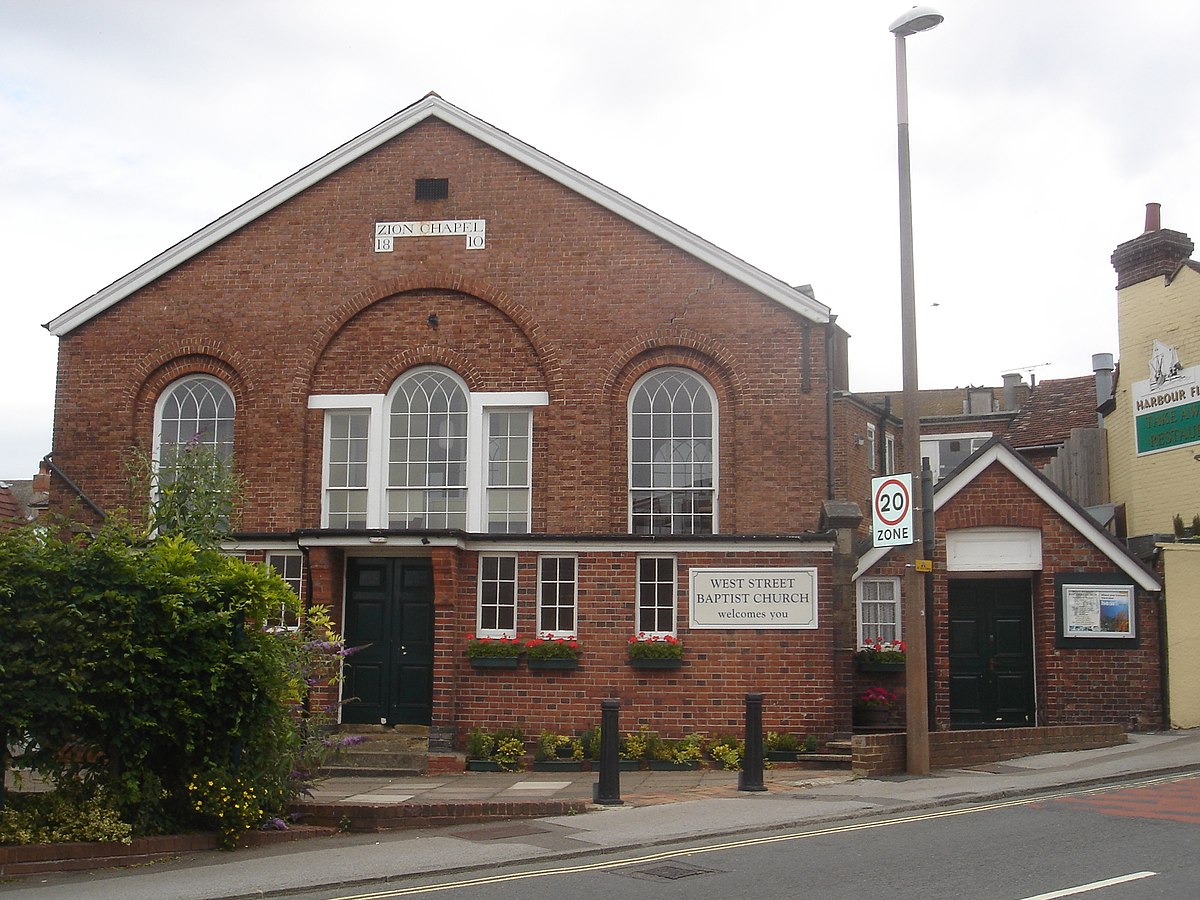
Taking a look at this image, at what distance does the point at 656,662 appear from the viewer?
1620 cm

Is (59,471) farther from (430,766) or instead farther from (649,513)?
(649,513)

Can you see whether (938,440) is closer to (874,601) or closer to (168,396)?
(874,601)

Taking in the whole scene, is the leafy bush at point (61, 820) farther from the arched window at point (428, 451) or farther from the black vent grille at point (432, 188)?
the black vent grille at point (432, 188)

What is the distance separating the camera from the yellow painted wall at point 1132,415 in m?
20.4

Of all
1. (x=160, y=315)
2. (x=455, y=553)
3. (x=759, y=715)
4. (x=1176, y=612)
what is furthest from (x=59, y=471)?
(x=1176, y=612)

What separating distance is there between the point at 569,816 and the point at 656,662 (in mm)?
4328

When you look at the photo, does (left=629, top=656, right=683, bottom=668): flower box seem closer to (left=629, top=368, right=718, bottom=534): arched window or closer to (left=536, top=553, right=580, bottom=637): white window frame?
(left=536, top=553, right=580, bottom=637): white window frame

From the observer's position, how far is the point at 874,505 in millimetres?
14969

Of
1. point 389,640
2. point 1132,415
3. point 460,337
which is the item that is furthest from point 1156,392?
point 389,640

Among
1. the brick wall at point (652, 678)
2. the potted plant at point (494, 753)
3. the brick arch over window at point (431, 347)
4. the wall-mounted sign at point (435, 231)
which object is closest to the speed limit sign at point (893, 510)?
the brick wall at point (652, 678)

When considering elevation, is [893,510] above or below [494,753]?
above

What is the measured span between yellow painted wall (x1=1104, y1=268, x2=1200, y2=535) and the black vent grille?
475 inches

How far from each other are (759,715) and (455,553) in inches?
190

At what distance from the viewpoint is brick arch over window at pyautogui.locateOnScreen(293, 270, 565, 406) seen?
1805 centimetres
